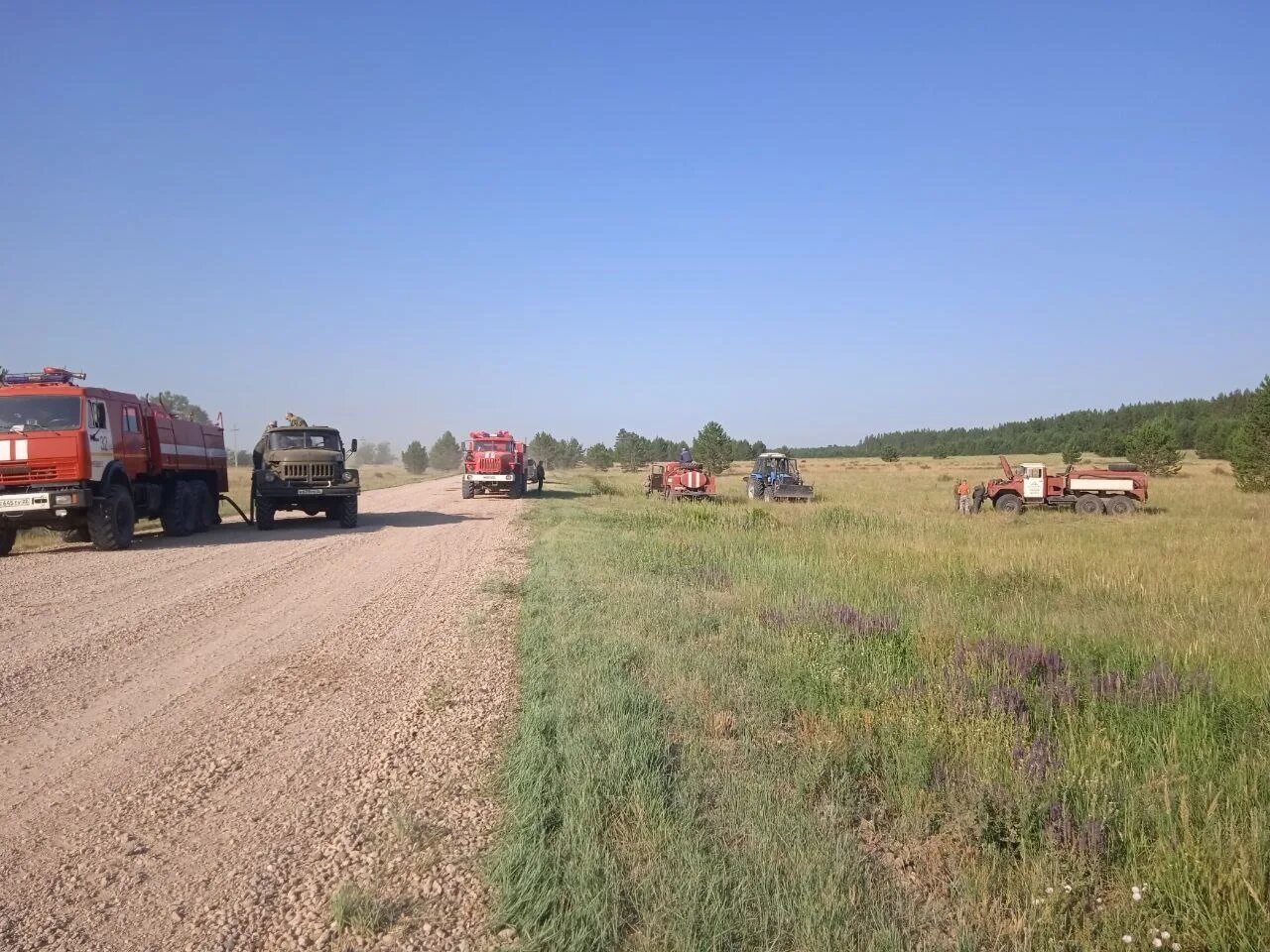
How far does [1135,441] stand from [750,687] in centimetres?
4875

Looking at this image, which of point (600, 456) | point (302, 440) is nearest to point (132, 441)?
point (302, 440)

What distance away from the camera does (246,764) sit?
4.40m

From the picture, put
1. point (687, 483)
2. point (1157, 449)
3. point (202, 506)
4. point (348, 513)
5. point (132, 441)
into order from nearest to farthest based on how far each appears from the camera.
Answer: point (132, 441) < point (202, 506) < point (348, 513) < point (687, 483) < point (1157, 449)

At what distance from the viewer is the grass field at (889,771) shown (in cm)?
292

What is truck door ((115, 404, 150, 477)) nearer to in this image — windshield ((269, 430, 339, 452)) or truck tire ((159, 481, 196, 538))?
truck tire ((159, 481, 196, 538))

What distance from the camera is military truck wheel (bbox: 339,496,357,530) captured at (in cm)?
1848

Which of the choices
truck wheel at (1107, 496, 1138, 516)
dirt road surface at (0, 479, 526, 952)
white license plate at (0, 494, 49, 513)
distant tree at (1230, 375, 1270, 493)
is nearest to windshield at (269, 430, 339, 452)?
white license plate at (0, 494, 49, 513)

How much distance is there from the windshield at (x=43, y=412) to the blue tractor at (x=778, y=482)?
21823 mm

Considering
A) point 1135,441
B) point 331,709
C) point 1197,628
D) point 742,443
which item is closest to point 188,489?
point 331,709

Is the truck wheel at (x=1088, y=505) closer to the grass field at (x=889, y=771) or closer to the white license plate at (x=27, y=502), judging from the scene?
the grass field at (x=889, y=771)

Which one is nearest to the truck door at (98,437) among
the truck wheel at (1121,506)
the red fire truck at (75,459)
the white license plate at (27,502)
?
the red fire truck at (75,459)

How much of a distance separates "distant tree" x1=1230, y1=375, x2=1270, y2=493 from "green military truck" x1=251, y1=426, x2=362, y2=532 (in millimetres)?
32757

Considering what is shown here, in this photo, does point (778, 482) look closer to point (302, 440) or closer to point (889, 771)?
point (302, 440)

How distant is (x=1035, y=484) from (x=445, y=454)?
98134 mm
